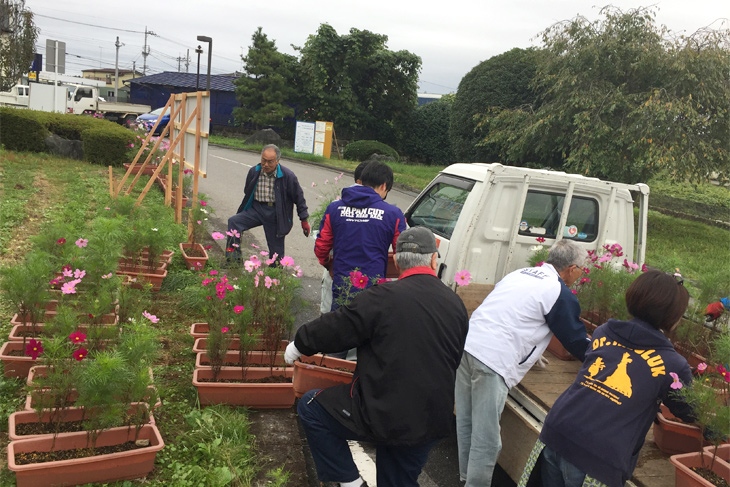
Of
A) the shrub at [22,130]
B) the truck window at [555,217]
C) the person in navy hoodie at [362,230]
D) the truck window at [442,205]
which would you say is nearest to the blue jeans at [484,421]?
the person in navy hoodie at [362,230]

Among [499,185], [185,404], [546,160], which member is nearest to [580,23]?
[546,160]

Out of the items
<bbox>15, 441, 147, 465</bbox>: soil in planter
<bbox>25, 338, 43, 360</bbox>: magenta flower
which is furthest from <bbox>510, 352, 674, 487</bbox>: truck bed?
<bbox>25, 338, 43, 360</bbox>: magenta flower

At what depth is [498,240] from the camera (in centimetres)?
547

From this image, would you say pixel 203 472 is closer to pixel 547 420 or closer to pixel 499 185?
pixel 547 420

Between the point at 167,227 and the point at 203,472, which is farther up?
the point at 167,227

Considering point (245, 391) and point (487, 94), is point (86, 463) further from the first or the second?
point (487, 94)

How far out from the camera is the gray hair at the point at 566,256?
3475 mm

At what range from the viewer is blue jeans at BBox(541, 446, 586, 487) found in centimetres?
273

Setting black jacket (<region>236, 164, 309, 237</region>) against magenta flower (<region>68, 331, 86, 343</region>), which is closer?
magenta flower (<region>68, 331, 86, 343</region>)

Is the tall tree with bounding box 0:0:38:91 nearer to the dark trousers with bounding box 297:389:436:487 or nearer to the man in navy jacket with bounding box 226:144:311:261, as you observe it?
the man in navy jacket with bounding box 226:144:311:261

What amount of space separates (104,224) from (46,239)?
468mm

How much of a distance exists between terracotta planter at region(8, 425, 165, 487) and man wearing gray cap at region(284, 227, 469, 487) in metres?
1.03

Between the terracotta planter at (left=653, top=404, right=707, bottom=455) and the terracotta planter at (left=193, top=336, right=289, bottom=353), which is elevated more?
the terracotta planter at (left=653, top=404, right=707, bottom=455)

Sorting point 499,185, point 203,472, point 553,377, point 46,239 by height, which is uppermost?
point 499,185
